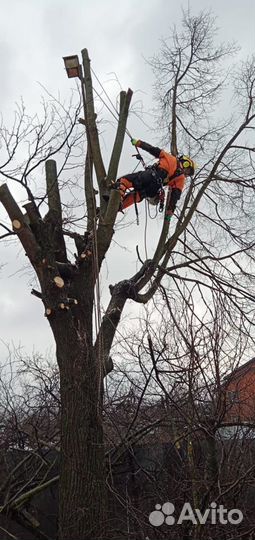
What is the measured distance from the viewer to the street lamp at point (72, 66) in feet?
20.3

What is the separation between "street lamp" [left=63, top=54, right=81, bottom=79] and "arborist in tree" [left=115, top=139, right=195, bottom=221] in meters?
0.92

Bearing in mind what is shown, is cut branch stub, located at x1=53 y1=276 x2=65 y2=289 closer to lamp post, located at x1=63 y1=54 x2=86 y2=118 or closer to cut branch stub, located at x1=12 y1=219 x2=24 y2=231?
cut branch stub, located at x1=12 y1=219 x2=24 y2=231

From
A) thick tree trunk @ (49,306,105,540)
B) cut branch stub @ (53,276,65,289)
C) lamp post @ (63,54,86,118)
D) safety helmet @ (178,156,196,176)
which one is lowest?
thick tree trunk @ (49,306,105,540)

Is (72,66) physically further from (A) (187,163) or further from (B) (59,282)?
(B) (59,282)

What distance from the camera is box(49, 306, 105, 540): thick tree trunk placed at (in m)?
4.69

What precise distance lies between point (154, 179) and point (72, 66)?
1.44m

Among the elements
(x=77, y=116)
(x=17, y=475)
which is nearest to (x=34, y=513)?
(x=17, y=475)

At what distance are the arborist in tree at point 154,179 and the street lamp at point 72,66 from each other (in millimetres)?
917

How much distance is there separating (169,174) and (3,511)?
12.6 feet

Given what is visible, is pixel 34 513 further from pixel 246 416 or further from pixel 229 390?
pixel 229 390

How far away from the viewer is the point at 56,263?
5.46 meters

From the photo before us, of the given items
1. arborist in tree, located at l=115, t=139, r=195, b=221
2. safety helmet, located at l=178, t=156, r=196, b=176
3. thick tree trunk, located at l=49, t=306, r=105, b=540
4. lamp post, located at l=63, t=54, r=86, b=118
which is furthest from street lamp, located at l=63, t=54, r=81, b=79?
thick tree trunk, located at l=49, t=306, r=105, b=540

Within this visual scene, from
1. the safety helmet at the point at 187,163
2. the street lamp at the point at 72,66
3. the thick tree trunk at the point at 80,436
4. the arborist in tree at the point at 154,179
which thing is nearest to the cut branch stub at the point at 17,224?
the thick tree trunk at the point at 80,436

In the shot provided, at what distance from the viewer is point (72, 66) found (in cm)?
624
